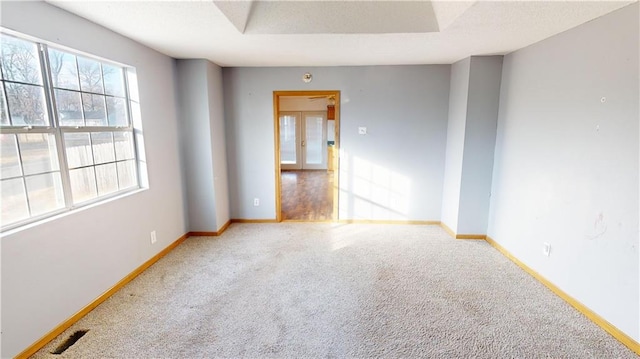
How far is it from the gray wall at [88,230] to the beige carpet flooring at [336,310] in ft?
0.64

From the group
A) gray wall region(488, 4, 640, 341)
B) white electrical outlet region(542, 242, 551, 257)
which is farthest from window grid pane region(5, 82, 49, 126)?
white electrical outlet region(542, 242, 551, 257)

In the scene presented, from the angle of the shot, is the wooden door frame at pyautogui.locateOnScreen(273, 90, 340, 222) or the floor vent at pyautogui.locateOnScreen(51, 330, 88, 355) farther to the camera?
the wooden door frame at pyautogui.locateOnScreen(273, 90, 340, 222)

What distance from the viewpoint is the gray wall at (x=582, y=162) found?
6.25 ft

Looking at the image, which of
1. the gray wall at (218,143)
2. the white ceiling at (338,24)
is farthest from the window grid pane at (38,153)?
the gray wall at (218,143)

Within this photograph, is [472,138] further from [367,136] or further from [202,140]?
[202,140]

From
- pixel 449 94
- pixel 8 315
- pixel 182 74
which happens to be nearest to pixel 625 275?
pixel 449 94

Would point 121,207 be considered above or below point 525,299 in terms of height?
above

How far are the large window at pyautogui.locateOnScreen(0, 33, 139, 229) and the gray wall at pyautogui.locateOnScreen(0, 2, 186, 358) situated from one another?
0.11 metres

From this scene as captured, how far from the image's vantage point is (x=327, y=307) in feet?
7.48

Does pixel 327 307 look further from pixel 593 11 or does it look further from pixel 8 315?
pixel 593 11

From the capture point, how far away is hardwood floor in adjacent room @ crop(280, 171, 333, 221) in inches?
184

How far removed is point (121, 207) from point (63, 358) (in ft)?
3.81

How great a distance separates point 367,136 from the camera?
4094mm

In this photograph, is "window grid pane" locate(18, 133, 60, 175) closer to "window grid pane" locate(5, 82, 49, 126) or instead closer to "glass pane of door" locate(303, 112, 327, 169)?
"window grid pane" locate(5, 82, 49, 126)
